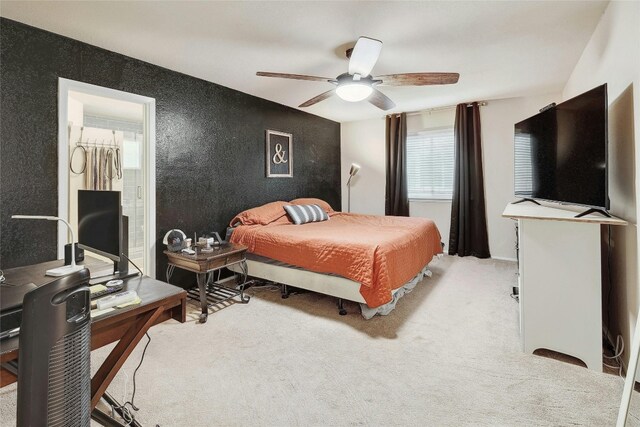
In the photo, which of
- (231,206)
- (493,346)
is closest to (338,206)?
(231,206)

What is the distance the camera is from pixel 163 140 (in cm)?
306

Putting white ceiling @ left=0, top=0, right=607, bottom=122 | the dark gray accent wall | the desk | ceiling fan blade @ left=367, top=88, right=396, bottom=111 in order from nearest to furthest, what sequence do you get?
the desk, white ceiling @ left=0, top=0, right=607, bottom=122, the dark gray accent wall, ceiling fan blade @ left=367, top=88, right=396, bottom=111

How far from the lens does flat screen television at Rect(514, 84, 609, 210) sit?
5.91 ft

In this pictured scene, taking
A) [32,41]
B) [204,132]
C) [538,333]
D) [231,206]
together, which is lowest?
[538,333]

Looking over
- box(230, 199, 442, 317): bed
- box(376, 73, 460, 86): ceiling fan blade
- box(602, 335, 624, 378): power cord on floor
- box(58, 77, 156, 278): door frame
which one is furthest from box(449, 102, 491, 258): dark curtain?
box(58, 77, 156, 278): door frame

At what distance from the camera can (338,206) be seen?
5.93 meters

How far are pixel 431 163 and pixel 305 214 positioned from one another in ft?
7.95

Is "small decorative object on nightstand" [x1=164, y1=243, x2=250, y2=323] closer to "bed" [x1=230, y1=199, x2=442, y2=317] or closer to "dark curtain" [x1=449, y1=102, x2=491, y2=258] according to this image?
"bed" [x1=230, y1=199, x2=442, y2=317]

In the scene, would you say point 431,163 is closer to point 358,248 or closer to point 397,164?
point 397,164

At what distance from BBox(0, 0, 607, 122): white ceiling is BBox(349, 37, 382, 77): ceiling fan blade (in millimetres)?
219

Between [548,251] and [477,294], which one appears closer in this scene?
[548,251]

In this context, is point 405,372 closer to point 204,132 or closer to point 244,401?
point 244,401

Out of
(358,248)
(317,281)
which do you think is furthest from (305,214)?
(358,248)

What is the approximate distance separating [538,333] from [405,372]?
3.15 feet
